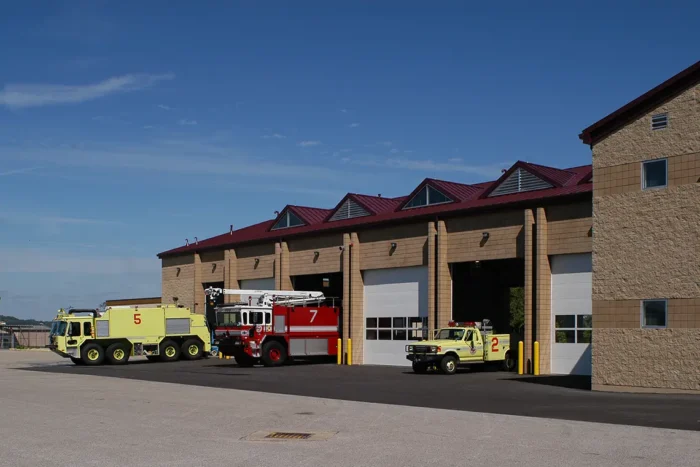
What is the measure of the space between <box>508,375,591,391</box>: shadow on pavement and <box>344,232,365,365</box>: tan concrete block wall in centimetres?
1203

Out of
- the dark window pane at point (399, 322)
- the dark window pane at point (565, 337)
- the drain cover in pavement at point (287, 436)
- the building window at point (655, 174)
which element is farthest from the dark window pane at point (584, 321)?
the drain cover in pavement at point (287, 436)

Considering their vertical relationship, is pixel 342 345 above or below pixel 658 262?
below

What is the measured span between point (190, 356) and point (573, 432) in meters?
34.5

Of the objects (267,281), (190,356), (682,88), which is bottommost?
(190,356)

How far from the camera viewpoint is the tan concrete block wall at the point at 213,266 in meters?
53.0

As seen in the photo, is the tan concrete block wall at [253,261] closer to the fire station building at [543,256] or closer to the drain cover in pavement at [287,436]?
the fire station building at [543,256]

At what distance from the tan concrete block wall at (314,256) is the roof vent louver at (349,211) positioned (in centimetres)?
154

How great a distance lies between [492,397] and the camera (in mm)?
22906

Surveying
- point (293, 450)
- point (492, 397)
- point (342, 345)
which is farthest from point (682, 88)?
point (342, 345)

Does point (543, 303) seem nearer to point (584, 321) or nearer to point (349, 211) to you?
point (584, 321)

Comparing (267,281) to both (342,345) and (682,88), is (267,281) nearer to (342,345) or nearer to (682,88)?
(342,345)

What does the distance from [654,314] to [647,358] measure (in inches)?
46.8

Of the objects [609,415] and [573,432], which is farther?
[609,415]

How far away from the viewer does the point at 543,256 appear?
108ft
